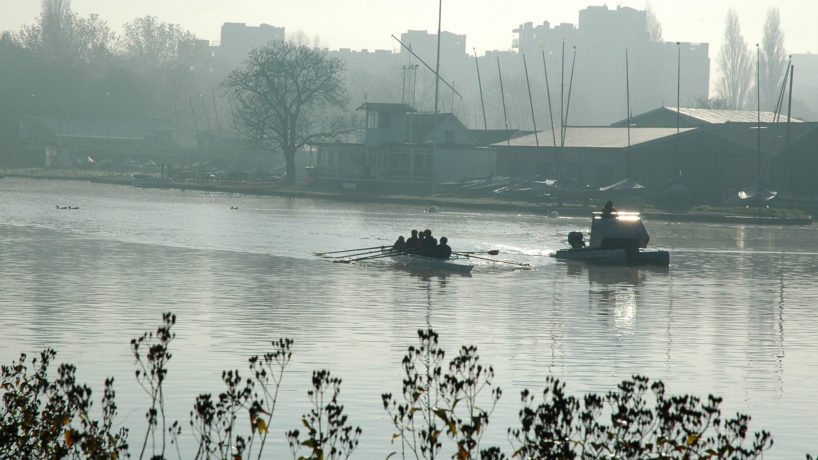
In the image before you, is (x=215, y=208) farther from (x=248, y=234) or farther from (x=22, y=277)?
(x=22, y=277)

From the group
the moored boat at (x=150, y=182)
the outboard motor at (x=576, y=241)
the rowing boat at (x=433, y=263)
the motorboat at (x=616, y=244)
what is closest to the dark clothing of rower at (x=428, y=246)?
the rowing boat at (x=433, y=263)

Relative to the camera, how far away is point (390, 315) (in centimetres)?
2436

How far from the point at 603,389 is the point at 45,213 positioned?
4989cm

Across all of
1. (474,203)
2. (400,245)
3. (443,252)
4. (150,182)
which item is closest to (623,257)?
(443,252)

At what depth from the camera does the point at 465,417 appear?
14.4 metres

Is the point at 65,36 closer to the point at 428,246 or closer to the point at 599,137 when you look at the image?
the point at 599,137

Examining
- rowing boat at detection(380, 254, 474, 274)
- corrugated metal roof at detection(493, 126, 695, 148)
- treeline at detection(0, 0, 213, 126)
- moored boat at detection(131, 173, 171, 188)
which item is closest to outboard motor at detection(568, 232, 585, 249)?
rowing boat at detection(380, 254, 474, 274)

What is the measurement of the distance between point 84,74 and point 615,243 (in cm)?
13123

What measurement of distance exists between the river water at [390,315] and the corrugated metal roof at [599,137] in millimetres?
33310

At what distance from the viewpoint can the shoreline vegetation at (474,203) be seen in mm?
67500

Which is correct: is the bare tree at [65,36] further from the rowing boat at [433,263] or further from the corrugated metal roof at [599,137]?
the rowing boat at [433,263]

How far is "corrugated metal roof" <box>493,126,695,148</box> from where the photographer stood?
8425cm

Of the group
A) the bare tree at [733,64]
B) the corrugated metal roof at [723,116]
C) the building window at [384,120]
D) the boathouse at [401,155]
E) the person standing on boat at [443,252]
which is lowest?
the person standing on boat at [443,252]

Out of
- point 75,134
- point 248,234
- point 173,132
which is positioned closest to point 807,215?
point 248,234
